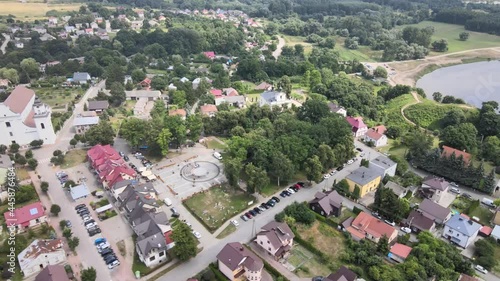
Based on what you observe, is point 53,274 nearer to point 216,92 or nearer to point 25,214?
point 25,214

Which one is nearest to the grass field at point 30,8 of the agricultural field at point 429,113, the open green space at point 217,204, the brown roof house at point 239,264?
the open green space at point 217,204

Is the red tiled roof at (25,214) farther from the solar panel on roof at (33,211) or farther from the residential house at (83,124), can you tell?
the residential house at (83,124)

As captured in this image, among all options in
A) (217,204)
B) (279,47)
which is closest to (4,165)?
(217,204)

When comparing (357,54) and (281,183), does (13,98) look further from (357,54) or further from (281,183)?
(357,54)

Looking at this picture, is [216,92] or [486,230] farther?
[216,92]

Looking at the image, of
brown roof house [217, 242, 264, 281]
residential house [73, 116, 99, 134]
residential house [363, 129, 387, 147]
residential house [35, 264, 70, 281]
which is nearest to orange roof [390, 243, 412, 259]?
brown roof house [217, 242, 264, 281]

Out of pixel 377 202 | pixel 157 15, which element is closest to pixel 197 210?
pixel 377 202

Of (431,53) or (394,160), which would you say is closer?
(394,160)
